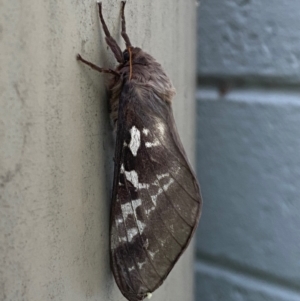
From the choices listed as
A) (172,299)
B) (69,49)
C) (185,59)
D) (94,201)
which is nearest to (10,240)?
(94,201)

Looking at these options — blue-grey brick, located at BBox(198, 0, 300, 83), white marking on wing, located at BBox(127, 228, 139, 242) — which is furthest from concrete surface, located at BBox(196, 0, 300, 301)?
white marking on wing, located at BBox(127, 228, 139, 242)

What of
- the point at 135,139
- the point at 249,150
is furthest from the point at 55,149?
the point at 249,150

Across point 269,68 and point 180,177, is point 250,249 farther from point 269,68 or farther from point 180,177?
point 180,177

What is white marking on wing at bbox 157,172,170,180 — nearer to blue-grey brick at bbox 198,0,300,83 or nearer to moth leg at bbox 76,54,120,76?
moth leg at bbox 76,54,120,76

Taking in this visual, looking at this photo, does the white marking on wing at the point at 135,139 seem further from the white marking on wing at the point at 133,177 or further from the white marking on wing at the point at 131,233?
the white marking on wing at the point at 131,233

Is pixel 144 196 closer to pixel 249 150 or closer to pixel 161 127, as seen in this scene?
pixel 161 127

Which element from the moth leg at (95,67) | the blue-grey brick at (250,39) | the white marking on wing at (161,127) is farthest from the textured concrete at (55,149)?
the blue-grey brick at (250,39)

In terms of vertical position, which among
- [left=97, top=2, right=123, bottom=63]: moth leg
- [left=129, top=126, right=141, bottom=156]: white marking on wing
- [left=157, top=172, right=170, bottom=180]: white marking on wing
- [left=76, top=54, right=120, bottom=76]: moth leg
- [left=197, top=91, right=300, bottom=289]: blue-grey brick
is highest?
[left=97, top=2, right=123, bottom=63]: moth leg
